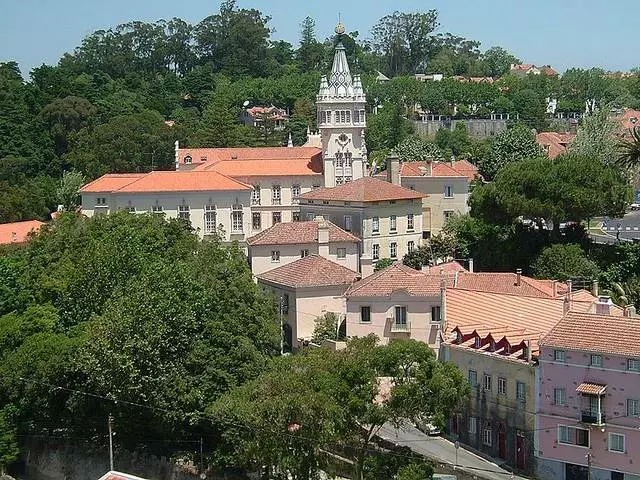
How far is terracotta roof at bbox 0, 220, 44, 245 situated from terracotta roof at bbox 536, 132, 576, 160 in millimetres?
37792

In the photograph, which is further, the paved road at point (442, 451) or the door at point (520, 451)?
the door at point (520, 451)

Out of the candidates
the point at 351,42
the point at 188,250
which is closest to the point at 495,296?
the point at 188,250

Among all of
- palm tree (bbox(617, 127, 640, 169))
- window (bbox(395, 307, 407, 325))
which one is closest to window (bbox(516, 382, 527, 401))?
window (bbox(395, 307, 407, 325))

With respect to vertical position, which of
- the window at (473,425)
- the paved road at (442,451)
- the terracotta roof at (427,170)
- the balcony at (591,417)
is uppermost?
the terracotta roof at (427,170)

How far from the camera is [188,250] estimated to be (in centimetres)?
4400

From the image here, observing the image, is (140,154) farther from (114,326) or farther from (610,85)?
Result: (610,85)

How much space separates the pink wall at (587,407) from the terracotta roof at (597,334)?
221mm

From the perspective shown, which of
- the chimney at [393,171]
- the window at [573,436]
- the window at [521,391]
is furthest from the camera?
the chimney at [393,171]

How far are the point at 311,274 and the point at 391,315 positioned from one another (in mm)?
5265

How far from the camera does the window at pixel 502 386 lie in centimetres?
3524

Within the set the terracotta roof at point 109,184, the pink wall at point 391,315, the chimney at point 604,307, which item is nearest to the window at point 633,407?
the chimney at point 604,307

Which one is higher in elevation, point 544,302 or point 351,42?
point 351,42

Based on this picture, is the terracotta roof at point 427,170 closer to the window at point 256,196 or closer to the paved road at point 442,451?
the window at point 256,196

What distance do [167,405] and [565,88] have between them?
294 feet
